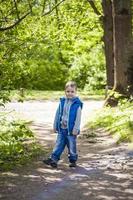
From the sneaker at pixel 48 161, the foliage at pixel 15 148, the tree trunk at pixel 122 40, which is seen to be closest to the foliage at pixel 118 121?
the tree trunk at pixel 122 40

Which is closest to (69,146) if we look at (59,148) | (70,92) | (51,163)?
(59,148)

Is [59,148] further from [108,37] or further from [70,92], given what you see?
[108,37]

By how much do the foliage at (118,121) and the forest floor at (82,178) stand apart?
1.05 feet

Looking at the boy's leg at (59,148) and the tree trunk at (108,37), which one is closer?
the boy's leg at (59,148)

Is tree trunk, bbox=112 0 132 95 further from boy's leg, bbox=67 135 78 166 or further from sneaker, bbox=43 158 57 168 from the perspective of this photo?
sneaker, bbox=43 158 57 168

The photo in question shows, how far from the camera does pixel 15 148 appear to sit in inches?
467

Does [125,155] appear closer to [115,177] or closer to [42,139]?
[115,177]

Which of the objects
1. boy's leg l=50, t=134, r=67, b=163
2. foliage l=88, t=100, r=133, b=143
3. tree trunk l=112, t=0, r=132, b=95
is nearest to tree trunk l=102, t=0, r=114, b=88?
tree trunk l=112, t=0, r=132, b=95

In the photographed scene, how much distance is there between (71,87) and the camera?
32.8ft

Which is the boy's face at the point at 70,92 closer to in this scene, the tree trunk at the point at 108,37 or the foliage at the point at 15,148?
the foliage at the point at 15,148

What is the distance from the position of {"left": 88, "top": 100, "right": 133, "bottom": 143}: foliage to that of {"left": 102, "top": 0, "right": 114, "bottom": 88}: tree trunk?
4.00m

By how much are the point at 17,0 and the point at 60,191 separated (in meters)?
3.41

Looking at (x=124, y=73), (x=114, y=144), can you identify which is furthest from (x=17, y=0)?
(x=124, y=73)

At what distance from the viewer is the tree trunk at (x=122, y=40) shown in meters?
18.0
